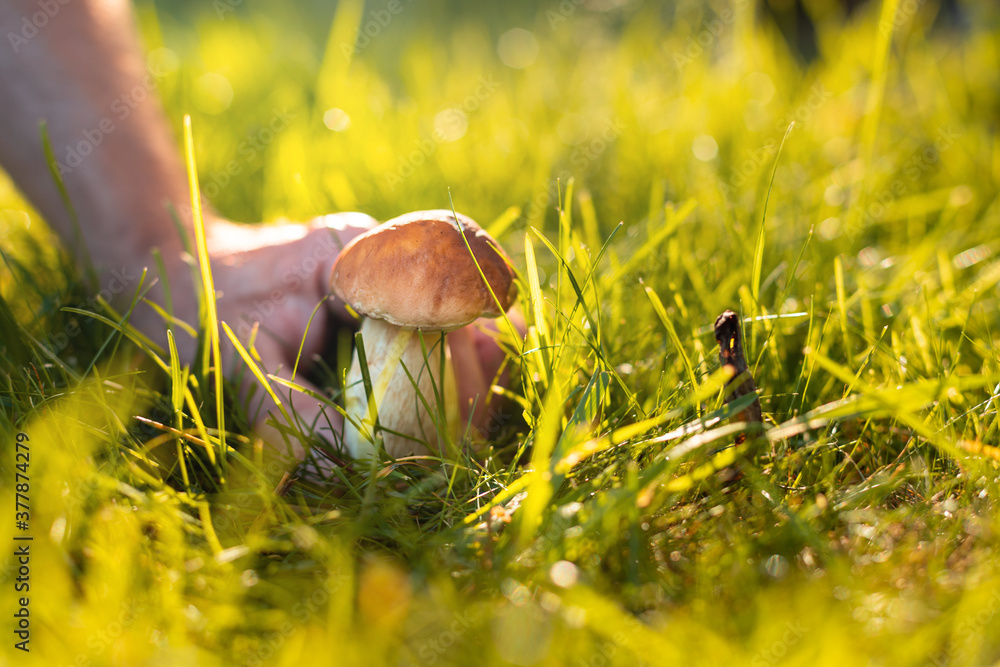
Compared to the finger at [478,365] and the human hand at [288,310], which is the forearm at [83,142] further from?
the finger at [478,365]

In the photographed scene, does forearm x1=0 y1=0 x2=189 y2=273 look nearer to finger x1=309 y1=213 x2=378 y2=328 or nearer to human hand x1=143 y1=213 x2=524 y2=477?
human hand x1=143 y1=213 x2=524 y2=477

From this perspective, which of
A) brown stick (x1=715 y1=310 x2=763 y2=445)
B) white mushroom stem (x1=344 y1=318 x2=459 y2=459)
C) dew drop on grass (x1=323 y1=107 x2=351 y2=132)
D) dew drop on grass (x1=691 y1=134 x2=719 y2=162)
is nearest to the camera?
brown stick (x1=715 y1=310 x2=763 y2=445)

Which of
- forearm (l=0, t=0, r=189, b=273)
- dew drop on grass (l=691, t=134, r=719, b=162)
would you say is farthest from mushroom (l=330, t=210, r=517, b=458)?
dew drop on grass (l=691, t=134, r=719, b=162)

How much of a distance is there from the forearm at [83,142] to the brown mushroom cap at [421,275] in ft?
2.38

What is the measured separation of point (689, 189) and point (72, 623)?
179 centimetres

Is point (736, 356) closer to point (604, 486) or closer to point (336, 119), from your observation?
point (604, 486)

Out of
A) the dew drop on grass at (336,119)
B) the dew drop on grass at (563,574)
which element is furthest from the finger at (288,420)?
the dew drop on grass at (336,119)

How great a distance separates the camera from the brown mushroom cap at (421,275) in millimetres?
883

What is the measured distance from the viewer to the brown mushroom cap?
2.90 feet

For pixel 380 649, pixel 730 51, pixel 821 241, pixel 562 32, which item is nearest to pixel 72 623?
pixel 380 649

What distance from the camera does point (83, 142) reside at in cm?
138

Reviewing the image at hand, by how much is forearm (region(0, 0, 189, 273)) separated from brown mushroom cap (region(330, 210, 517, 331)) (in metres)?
0.73

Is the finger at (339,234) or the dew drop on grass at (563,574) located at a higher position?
the finger at (339,234)

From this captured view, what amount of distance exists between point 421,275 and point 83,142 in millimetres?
1029
